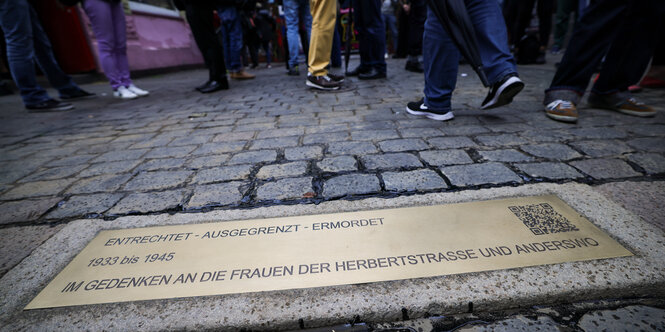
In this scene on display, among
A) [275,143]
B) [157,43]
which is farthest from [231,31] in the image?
[157,43]

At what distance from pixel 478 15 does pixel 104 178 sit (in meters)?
2.61

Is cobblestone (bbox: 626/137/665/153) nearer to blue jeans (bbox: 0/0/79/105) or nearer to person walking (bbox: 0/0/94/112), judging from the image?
person walking (bbox: 0/0/94/112)

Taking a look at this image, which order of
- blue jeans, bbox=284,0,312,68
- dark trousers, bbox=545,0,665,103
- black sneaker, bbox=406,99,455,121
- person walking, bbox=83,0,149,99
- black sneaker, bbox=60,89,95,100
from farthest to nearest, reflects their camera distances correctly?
blue jeans, bbox=284,0,312,68 < black sneaker, bbox=60,89,95,100 < person walking, bbox=83,0,149,99 < black sneaker, bbox=406,99,455,121 < dark trousers, bbox=545,0,665,103

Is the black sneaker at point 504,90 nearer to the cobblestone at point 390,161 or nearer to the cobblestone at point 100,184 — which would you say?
the cobblestone at point 390,161

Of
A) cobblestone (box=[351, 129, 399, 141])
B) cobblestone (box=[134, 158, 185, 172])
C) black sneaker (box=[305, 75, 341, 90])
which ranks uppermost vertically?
black sneaker (box=[305, 75, 341, 90])

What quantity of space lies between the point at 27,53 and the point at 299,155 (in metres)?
3.98

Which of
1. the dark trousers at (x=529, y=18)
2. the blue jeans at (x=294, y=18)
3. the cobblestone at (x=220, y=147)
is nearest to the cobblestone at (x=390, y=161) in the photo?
the cobblestone at (x=220, y=147)

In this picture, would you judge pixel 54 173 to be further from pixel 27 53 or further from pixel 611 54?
pixel 611 54

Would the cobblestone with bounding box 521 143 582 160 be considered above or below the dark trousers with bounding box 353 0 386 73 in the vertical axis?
below

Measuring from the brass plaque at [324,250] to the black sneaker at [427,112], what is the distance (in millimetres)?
1263

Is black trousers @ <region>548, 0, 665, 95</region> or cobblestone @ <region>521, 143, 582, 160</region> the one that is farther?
black trousers @ <region>548, 0, 665, 95</region>

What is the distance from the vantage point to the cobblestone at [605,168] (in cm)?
144

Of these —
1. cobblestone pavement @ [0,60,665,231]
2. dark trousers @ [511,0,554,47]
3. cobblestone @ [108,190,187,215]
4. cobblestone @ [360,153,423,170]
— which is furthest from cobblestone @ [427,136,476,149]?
dark trousers @ [511,0,554,47]

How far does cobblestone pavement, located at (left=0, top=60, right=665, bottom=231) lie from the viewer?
1456 millimetres
